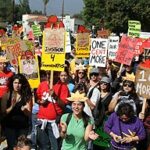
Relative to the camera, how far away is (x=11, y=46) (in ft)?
36.1

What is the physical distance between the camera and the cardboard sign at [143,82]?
7005 mm

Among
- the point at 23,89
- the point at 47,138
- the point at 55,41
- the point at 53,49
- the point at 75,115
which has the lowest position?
the point at 47,138

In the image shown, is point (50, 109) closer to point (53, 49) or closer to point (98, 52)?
point (53, 49)

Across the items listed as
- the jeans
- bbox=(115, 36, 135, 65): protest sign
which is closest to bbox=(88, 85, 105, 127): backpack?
the jeans

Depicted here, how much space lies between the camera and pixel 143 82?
7035mm

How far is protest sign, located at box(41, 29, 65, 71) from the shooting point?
7.64 meters

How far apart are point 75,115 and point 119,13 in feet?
171

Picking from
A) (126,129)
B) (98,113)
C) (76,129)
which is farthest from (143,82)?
(76,129)

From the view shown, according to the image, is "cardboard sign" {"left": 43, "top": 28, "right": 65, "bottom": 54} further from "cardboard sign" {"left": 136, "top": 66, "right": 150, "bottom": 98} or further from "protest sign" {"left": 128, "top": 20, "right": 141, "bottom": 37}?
"protest sign" {"left": 128, "top": 20, "right": 141, "bottom": 37}

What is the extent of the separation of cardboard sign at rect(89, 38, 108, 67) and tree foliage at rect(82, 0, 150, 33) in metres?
46.7

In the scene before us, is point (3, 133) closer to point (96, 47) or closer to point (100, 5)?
point (96, 47)

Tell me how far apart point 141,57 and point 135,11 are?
47047 mm

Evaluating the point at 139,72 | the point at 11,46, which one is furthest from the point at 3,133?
the point at 11,46

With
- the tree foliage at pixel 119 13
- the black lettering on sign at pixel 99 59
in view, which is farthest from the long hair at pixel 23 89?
the tree foliage at pixel 119 13
